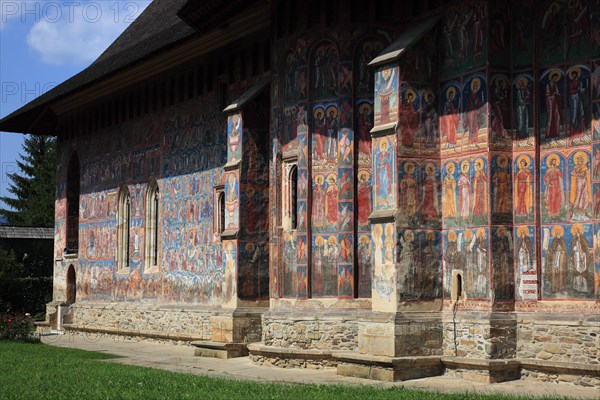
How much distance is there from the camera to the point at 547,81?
1575 cm

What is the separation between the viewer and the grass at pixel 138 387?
13.3 metres

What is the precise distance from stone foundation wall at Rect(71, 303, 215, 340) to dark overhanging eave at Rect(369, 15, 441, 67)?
26.7ft

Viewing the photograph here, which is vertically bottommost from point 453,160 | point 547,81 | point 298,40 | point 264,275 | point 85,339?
point 85,339

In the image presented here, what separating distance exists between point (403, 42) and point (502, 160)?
8.99 feet

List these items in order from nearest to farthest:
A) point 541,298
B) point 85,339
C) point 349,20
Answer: point 541,298
point 349,20
point 85,339

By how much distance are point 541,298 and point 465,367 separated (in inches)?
63.8

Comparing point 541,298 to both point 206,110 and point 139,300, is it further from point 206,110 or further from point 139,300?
point 139,300

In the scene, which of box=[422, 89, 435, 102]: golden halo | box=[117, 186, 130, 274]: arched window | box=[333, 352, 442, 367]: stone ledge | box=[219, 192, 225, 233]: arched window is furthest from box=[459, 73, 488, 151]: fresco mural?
box=[117, 186, 130, 274]: arched window

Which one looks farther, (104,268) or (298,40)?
(104,268)

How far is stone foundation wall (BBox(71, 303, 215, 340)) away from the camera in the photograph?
24719mm

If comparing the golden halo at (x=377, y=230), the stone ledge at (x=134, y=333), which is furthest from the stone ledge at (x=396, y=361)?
the stone ledge at (x=134, y=333)

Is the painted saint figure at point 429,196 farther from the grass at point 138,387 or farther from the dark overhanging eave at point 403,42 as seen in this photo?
the grass at point 138,387

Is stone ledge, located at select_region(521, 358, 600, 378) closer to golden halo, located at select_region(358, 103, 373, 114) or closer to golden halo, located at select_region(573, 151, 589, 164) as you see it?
golden halo, located at select_region(573, 151, 589, 164)

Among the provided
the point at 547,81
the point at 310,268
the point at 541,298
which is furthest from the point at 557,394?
the point at 310,268
